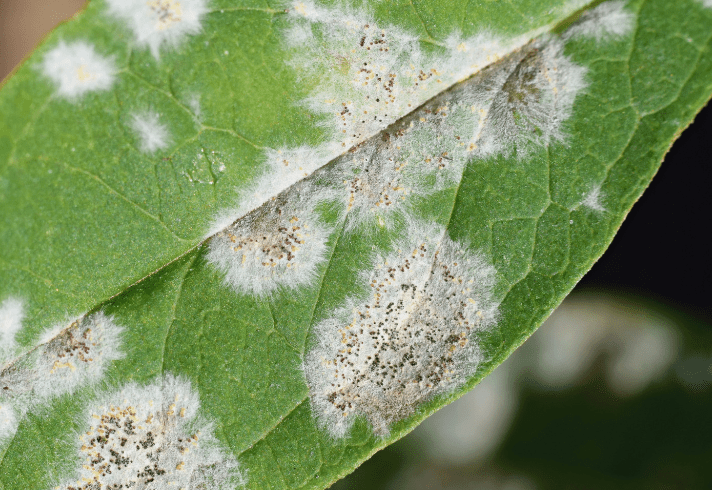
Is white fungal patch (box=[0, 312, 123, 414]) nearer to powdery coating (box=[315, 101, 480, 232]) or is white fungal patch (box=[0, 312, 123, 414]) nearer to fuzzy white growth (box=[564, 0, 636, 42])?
powdery coating (box=[315, 101, 480, 232])

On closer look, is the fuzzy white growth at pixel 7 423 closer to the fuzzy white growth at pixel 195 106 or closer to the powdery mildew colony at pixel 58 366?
the powdery mildew colony at pixel 58 366

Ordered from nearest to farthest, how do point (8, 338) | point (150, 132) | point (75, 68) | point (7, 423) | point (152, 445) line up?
point (75, 68) → point (150, 132) → point (8, 338) → point (7, 423) → point (152, 445)

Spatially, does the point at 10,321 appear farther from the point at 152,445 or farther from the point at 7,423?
the point at 152,445

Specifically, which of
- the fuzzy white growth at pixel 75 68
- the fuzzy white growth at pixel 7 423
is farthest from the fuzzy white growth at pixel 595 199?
the fuzzy white growth at pixel 7 423

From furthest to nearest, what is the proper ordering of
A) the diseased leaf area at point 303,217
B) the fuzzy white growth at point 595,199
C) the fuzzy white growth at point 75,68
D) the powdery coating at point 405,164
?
the powdery coating at point 405,164 < the fuzzy white growth at point 595,199 < the diseased leaf area at point 303,217 < the fuzzy white growth at point 75,68

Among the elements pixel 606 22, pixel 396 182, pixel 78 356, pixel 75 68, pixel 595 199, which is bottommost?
pixel 595 199

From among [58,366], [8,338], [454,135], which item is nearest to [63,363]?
[58,366]

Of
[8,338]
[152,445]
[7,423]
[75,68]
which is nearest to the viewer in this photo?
[75,68]
